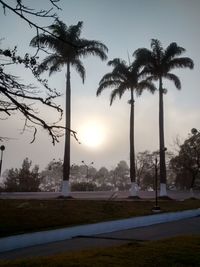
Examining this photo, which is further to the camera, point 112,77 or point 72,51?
point 112,77

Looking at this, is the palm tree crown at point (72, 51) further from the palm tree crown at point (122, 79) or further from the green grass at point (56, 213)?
the green grass at point (56, 213)

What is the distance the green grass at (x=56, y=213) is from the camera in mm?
16031

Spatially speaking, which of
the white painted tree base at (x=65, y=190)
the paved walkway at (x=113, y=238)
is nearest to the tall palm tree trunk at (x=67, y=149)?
the white painted tree base at (x=65, y=190)

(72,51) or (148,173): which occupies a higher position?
(72,51)

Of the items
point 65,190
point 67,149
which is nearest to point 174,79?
point 67,149

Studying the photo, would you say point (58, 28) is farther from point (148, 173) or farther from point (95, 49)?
point (148, 173)

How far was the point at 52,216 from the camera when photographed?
18047 millimetres

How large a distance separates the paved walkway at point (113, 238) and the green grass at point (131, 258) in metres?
3.42

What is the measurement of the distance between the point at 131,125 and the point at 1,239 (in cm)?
2213

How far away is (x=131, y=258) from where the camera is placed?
8.79 metres

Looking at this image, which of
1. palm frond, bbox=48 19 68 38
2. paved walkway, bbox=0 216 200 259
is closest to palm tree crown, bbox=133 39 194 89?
paved walkway, bbox=0 216 200 259

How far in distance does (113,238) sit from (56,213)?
4.34m

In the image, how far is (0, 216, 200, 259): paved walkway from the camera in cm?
1288

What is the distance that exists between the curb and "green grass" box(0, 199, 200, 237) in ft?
1.88
